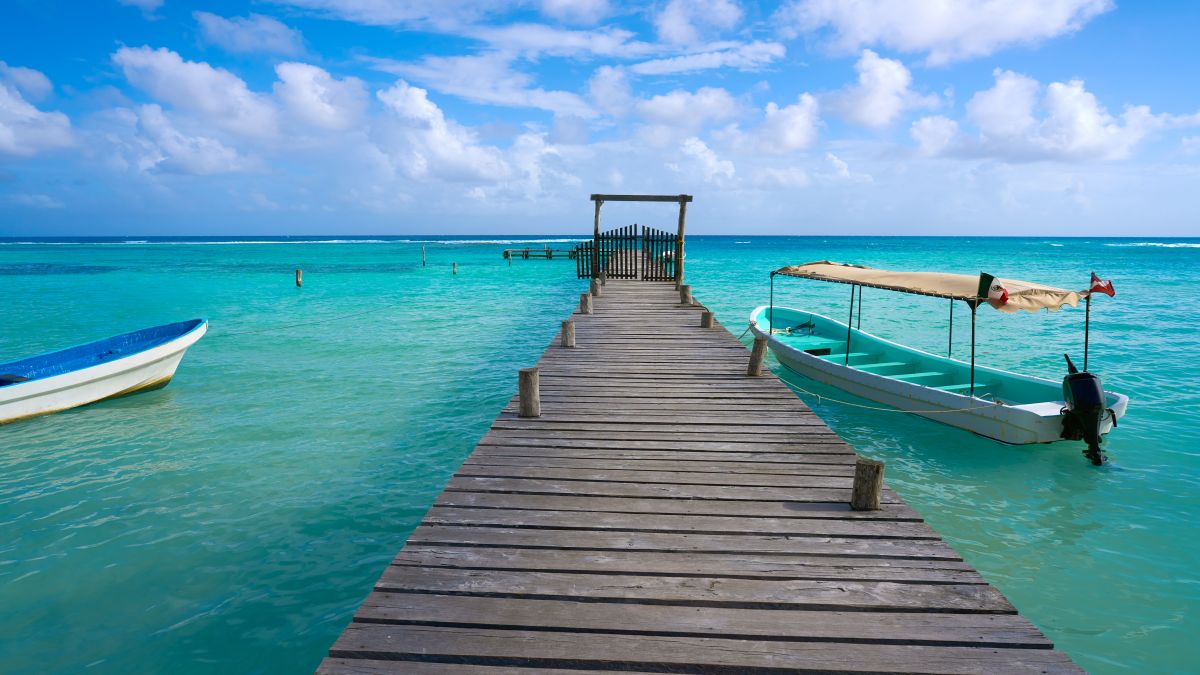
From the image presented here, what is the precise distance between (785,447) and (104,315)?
1349 inches

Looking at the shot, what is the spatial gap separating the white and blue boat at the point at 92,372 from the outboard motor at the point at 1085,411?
18.1m

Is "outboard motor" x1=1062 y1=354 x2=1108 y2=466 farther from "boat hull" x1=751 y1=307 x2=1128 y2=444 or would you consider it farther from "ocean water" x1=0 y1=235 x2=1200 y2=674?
"ocean water" x1=0 y1=235 x2=1200 y2=674

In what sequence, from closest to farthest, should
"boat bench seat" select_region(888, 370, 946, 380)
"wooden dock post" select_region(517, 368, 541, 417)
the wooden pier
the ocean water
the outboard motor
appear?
the wooden pier
the ocean water
"wooden dock post" select_region(517, 368, 541, 417)
the outboard motor
"boat bench seat" select_region(888, 370, 946, 380)

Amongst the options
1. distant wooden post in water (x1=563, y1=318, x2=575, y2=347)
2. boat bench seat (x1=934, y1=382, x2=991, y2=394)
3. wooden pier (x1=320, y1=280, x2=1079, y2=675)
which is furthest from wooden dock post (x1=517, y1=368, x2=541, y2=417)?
boat bench seat (x1=934, y1=382, x2=991, y2=394)

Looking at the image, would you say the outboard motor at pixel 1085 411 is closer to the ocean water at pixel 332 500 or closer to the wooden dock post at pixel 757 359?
the ocean water at pixel 332 500

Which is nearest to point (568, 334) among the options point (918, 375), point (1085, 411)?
point (918, 375)

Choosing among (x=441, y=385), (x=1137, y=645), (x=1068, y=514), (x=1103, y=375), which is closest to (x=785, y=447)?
(x=1137, y=645)

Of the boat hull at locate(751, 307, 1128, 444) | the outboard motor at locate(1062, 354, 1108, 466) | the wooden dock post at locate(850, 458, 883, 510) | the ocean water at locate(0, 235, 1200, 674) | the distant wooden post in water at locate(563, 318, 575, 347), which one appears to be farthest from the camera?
the distant wooden post in water at locate(563, 318, 575, 347)

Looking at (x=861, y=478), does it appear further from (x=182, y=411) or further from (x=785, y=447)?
(x=182, y=411)

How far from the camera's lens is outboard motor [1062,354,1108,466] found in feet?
30.2

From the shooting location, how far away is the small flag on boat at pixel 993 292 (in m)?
9.29

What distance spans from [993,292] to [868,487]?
6.18 m

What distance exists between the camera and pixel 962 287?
10398 mm

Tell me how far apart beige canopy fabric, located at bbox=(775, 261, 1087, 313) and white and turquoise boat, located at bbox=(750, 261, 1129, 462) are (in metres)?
0.02
